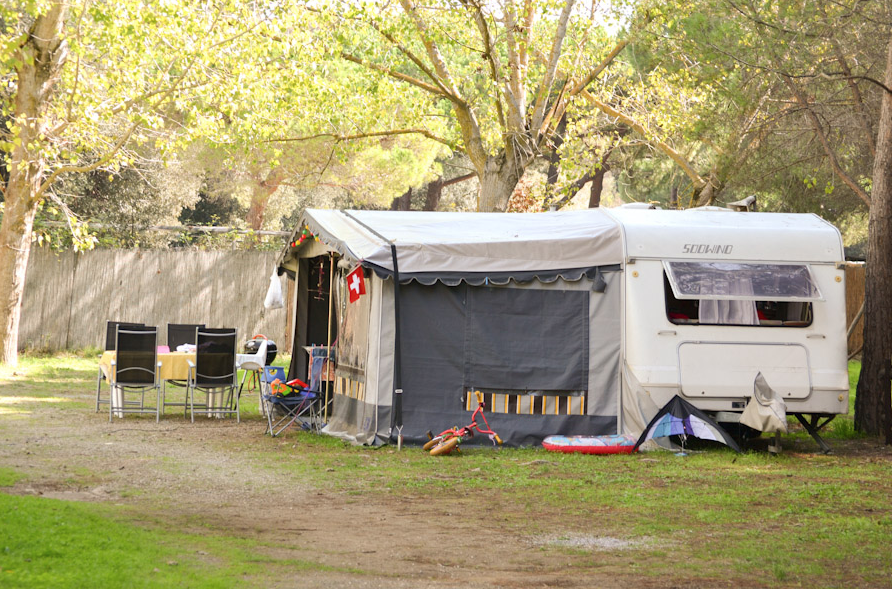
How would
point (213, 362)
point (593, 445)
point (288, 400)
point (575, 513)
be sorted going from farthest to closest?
point (213, 362) < point (288, 400) < point (593, 445) < point (575, 513)

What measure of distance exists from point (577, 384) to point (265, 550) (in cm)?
462

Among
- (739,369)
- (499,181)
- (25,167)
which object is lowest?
(739,369)

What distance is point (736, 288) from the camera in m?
8.66

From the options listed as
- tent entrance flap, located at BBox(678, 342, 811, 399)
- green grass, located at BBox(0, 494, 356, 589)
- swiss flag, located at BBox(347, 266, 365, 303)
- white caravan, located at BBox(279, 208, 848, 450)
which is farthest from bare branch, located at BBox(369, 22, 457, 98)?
green grass, located at BBox(0, 494, 356, 589)

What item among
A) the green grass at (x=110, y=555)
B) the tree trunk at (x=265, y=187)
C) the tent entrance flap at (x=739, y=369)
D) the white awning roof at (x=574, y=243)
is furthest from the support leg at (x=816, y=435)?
the tree trunk at (x=265, y=187)

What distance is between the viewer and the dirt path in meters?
4.37

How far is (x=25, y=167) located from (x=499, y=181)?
6602 millimetres

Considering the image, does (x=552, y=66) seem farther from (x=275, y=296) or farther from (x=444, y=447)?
(x=444, y=447)

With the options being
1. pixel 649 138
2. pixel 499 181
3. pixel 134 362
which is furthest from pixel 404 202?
pixel 134 362

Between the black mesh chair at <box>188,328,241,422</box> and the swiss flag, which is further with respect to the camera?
the black mesh chair at <box>188,328,241,422</box>

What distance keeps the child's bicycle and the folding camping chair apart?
141cm

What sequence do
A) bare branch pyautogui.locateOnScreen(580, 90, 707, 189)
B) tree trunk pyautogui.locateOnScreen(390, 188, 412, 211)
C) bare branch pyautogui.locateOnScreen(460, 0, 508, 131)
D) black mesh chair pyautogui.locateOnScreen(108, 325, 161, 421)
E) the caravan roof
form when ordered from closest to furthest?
the caravan roof, black mesh chair pyautogui.locateOnScreen(108, 325, 161, 421), bare branch pyautogui.locateOnScreen(460, 0, 508, 131), bare branch pyautogui.locateOnScreen(580, 90, 707, 189), tree trunk pyautogui.locateOnScreen(390, 188, 412, 211)

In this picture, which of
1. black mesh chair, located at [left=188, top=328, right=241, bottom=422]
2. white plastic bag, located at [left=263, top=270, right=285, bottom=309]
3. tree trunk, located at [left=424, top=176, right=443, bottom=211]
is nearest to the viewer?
black mesh chair, located at [left=188, top=328, right=241, bottom=422]

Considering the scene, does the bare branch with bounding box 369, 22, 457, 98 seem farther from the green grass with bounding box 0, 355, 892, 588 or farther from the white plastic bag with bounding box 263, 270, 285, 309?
the green grass with bounding box 0, 355, 892, 588
